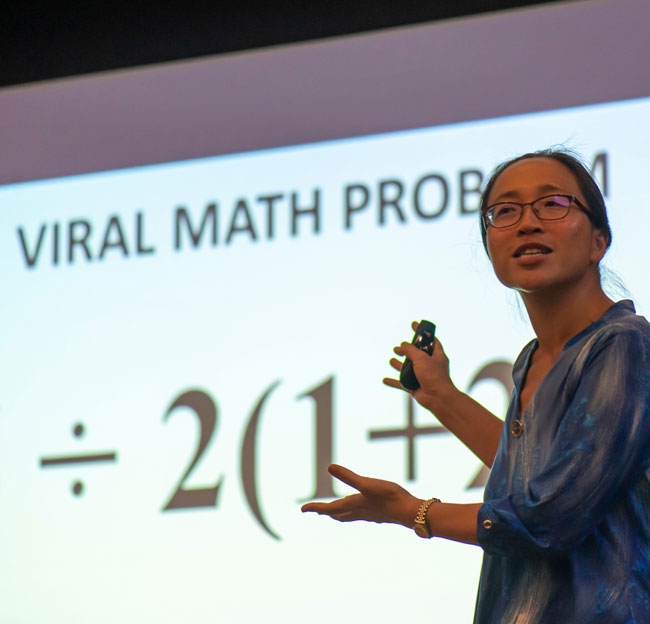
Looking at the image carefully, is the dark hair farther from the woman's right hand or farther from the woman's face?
the woman's right hand

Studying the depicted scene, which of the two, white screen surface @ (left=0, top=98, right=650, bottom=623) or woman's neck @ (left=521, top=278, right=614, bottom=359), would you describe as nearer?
woman's neck @ (left=521, top=278, right=614, bottom=359)

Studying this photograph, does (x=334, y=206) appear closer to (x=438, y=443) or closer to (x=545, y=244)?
(x=438, y=443)

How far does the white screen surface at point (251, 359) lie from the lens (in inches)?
97.0

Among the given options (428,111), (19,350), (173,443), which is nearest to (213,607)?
(173,443)

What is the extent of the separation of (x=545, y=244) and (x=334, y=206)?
1523mm

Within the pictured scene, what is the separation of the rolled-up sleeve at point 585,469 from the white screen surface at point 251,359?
122 cm

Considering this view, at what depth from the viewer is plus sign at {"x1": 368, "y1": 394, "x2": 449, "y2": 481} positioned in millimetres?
2480

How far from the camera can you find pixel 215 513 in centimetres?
263

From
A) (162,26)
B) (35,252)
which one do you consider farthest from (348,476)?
(162,26)

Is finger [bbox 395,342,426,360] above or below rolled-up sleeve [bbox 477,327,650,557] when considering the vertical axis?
above

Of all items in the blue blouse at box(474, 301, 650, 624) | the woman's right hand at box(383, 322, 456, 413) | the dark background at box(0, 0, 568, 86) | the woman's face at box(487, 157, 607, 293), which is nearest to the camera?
the blue blouse at box(474, 301, 650, 624)

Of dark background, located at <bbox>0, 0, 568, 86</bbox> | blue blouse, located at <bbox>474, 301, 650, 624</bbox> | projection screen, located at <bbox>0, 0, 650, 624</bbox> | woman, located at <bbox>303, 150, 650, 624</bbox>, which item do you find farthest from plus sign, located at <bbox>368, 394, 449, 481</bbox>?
blue blouse, located at <bbox>474, 301, 650, 624</bbox>

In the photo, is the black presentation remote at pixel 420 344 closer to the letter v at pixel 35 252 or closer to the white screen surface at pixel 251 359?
the white screen surface at pixel 251 359

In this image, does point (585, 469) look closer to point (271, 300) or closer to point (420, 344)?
point (420, 344)
